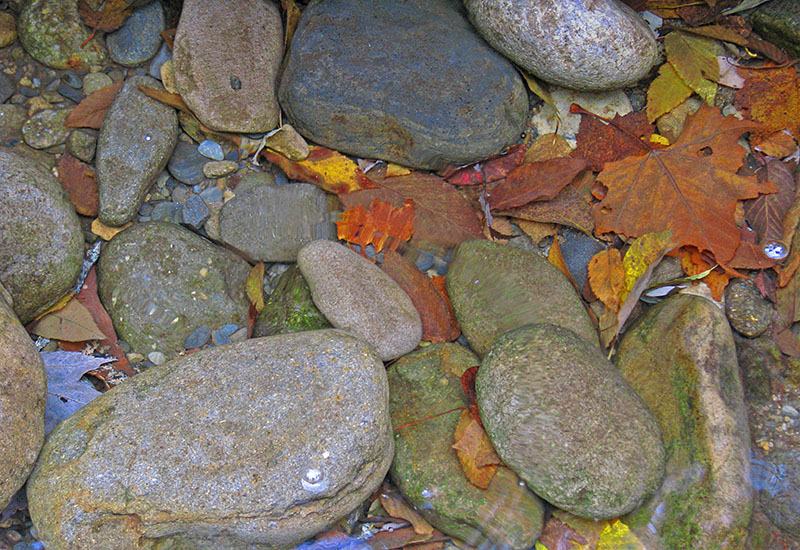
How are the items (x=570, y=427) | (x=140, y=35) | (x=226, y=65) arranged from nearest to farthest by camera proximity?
(x=570, y=427) → (x=226, y=65) → (x=140, y=35)

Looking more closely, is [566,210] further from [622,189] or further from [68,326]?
[68,326]

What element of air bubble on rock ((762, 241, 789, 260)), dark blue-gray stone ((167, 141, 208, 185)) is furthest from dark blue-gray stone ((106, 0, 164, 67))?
air bubble on rock ((762, 241, 789, 260))

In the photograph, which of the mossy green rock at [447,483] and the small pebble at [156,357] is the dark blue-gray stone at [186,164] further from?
the mossy green rock at [447,483]

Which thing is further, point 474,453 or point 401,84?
point 401,84

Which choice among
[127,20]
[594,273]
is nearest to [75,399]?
[127,20]

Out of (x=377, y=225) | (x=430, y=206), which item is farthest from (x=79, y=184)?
(x=430, y=206)

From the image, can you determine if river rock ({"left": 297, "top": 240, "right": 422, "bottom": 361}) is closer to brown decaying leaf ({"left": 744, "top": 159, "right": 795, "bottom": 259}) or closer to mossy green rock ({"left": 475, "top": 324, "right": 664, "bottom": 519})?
mossy green rock ({"left": 475, "top": 324, "right": 664, "bottom": 519})

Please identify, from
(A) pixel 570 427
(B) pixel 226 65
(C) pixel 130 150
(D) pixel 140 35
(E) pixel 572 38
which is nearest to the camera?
(A) pixel 570 427
